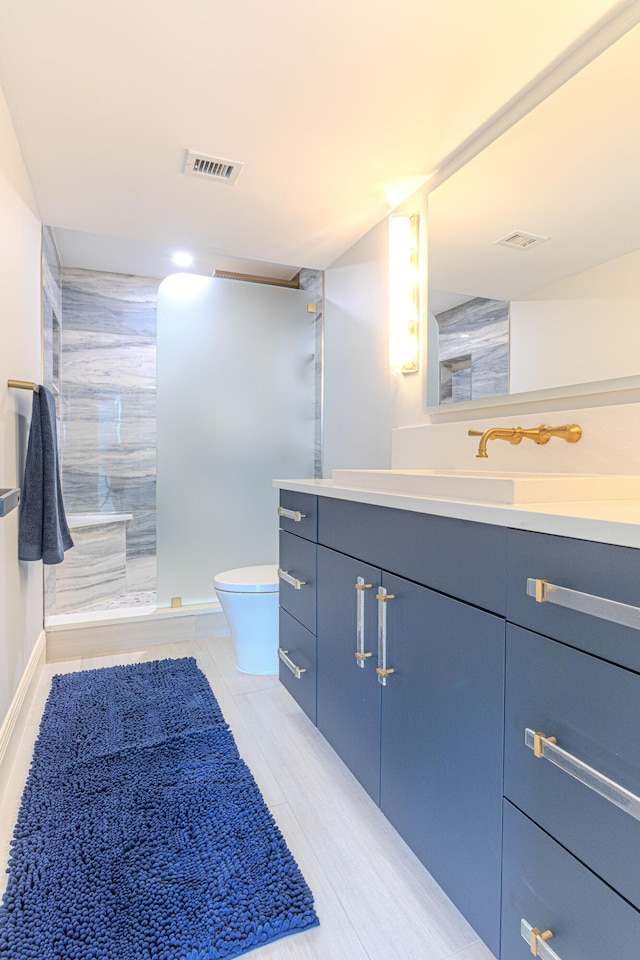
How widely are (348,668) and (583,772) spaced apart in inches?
32.5

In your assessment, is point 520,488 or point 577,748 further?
point 520,488

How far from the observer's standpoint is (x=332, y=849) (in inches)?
51.8

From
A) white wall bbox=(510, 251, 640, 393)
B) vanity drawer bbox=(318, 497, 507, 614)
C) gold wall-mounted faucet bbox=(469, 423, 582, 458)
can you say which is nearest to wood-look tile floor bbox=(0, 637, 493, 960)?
vanity drawer bbox=(318, 497, 507, 614)

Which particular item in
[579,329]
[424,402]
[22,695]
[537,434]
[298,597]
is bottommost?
[22,695]

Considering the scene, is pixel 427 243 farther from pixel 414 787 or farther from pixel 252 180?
pixel 414 787

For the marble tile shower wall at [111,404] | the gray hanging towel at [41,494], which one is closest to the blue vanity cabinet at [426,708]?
the gray hanging towel at [41,494]

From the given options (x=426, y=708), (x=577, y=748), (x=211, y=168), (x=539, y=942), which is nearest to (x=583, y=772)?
(x=577, y=748)

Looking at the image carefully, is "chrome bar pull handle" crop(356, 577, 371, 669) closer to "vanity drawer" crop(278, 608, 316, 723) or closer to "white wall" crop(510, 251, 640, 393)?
"vanity drawer" crop(278, 608, 316, 723)

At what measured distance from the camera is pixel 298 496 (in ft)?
6.18

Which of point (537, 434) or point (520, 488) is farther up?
point (537, 434)

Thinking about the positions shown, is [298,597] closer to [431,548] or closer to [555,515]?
[431,548]

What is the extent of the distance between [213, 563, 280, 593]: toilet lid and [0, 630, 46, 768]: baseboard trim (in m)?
0.82

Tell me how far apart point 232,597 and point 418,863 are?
4.30ft

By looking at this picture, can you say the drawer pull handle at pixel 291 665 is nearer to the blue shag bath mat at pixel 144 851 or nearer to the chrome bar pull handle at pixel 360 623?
the blue shag bath mat at pixel 144 851
